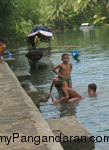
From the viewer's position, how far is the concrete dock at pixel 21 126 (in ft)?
12.3

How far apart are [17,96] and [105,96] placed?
3.83 metres

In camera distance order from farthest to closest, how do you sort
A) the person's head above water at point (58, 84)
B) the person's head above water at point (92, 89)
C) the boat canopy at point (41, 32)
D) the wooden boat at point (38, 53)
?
the boat canopy at point (41, 32), the wooden boat at point (38, 53), the person's head above water at point (92, 89), the person's head above water at point (58, 84)

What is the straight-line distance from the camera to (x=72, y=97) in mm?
9180

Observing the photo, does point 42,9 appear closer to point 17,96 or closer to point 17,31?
point 17,31

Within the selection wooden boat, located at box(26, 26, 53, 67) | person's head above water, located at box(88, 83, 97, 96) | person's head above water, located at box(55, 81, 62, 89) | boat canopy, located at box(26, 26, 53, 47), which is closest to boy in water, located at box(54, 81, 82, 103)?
person's head above water, located at box(55, 81, 62, 89)

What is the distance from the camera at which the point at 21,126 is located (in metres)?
4.46

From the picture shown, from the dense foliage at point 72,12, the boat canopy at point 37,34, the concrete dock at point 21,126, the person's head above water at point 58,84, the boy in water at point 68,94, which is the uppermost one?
the dense foliage at point 72,12

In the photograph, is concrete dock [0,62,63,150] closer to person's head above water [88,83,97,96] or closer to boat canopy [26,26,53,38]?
person's head above water [88,83,97,96]

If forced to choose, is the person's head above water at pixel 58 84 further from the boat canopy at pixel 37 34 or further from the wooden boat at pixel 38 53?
the boat canopy at pixel 37 34

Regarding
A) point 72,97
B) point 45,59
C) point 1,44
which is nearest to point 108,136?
point 72,97

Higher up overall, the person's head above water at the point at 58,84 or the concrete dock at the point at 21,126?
the concrete dock at the point at 21,126

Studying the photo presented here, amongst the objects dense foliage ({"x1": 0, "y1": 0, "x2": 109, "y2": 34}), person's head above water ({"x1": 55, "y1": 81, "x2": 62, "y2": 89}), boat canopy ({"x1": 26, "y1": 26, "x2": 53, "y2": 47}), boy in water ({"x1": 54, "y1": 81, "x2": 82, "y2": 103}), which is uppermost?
dense foliage ({"x1": 0, "y1": 0, "x2": 109, "y2": 34})

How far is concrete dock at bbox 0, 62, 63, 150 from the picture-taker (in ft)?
12.3

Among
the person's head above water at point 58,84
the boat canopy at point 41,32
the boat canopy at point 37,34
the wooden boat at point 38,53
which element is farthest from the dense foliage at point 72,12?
the person's head above water at point 58,84
